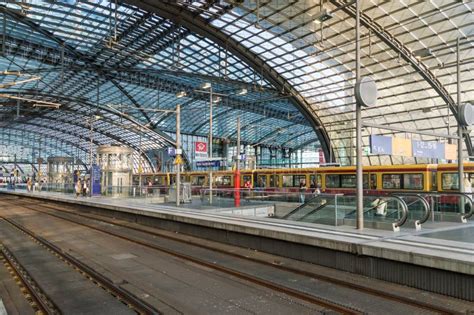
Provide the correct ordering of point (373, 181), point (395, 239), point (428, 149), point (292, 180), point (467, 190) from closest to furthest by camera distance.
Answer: point (395, 239) → point (428, 149) → point (467, 190) → point (373, 181) → point (292, 180)

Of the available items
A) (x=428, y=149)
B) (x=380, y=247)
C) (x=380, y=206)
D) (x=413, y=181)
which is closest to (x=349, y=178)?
(x=413, y=181)

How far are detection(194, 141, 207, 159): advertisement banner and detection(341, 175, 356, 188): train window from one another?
9723 mm

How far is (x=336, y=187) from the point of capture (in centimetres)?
2797

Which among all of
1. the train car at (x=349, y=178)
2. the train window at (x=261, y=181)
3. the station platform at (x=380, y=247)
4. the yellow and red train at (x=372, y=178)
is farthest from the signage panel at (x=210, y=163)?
the train window at (x=261, y=181)

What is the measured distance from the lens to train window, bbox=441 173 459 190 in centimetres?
2203

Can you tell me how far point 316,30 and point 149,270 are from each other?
3485cm

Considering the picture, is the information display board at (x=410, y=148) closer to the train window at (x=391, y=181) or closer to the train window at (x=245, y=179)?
the train window at (x=391, y=181)

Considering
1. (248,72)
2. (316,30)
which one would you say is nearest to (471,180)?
(316,30)

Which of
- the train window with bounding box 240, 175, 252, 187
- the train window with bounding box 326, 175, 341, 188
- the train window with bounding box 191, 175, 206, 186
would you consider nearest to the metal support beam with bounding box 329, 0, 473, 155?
the train window with bounding box 326, 175, 341, 188

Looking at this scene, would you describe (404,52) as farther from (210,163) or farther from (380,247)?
(380,247)

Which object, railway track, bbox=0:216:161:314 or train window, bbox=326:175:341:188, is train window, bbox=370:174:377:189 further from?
railway track, bbox=0:216:161:314

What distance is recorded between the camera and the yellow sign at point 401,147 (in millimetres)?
13855

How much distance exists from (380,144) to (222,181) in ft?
97.7

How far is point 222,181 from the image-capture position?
138 ft
